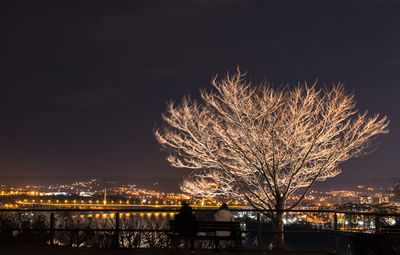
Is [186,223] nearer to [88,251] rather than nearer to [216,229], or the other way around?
[216,229]

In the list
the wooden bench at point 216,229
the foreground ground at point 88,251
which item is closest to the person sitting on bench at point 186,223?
the wooden bench at point 216,229

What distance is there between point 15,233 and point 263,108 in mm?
11201

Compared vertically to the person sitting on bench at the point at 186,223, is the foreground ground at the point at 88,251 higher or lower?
lower

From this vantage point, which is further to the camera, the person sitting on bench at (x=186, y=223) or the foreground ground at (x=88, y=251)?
the foreground ground at (x=88, y=251)

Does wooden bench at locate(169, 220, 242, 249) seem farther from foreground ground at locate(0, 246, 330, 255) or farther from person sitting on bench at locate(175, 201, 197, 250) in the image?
foreground ground at locate(0, 246, 330, 255)

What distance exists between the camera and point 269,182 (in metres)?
19.7

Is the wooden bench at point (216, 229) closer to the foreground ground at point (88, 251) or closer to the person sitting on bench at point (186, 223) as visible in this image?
the person sitting on bench at point (186, 223)

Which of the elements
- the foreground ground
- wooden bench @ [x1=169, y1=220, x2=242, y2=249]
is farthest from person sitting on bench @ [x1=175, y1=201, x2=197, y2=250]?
the foreground ground

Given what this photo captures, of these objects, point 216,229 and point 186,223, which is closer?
point 216,229

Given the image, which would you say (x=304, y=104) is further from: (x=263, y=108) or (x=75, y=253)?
(x=75, y=253)

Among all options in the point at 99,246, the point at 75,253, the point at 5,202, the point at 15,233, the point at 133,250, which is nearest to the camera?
the point at 75,253

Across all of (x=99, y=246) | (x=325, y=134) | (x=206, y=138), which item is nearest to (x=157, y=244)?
(x=99, y=246)

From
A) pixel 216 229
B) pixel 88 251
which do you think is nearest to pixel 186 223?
pixel 216 229

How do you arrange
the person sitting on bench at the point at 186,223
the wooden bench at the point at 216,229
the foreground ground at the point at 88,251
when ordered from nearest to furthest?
the wooden bench at the point at 216,229 → the person sitting on bench at the point at 186,223 → the foreground ground at the point at 88,251
